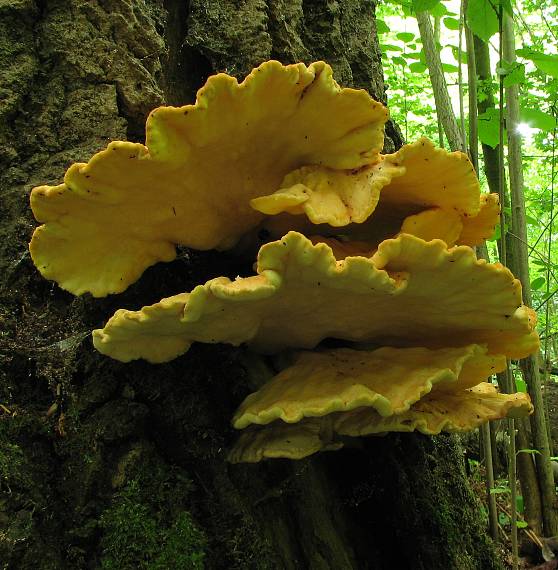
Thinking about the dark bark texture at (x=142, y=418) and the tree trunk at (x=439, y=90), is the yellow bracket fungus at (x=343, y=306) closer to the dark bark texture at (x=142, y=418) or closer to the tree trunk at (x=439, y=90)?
the dark bark texture at (x=142, y=418)

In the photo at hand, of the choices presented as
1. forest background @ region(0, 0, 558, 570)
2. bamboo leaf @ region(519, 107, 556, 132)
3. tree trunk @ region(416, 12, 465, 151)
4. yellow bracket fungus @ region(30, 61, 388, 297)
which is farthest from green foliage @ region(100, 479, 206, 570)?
bamboo leaf @ region(519, 107, 556, 132)

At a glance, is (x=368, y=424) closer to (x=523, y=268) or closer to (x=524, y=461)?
(x=523, y=268)

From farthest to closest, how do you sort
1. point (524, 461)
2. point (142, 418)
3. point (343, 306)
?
point (524, 461) → point (142, 418) → point (343, 306)

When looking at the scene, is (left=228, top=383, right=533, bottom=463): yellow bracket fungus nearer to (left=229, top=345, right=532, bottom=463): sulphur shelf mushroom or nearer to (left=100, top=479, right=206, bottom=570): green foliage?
(left=229, top=345, right=532, bottom=463): sulphur shelf mushroom

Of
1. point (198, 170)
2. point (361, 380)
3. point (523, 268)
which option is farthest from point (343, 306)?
point (523, 268)

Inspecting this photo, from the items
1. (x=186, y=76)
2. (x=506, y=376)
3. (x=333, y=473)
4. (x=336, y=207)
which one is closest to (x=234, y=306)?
(x=336, y=207)
